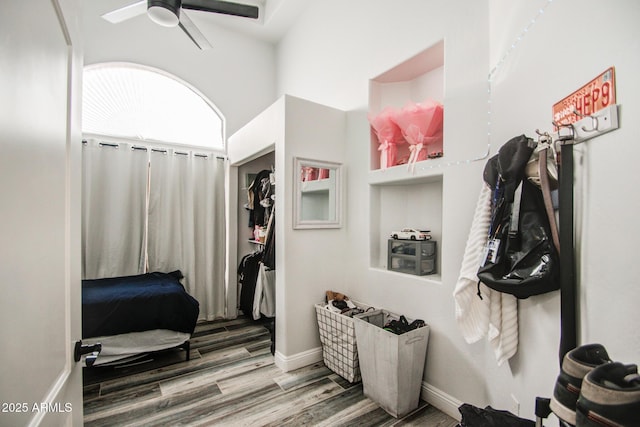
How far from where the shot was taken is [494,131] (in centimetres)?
163

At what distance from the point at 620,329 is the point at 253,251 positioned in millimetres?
3574

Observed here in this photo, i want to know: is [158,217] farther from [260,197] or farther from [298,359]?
[298,359]

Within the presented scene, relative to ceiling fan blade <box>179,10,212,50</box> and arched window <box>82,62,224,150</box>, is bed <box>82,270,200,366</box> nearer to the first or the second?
arched window <box>82,62,224,150</box>

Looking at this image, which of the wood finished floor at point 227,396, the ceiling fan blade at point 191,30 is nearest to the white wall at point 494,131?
the wood finished floor at point 227,396

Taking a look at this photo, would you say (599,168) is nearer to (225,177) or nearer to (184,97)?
(225,177)

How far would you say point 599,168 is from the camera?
3.05 ft

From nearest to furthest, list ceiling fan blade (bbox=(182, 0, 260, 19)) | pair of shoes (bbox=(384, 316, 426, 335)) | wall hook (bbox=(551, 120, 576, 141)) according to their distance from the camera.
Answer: wall hook (bbox=(551, 120, 576, 141)) → pair of shoes (bbox=(384, 316, 426, 335)) → ceiling fan blade (bbox=(182, 0, 260, 19))

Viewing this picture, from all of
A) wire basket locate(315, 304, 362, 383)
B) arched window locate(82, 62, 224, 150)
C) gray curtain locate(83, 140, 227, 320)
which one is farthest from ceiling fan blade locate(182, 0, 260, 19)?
wire basket locate(315, 304, 362, 383)

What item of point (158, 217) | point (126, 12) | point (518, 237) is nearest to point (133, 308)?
point (158, 217)

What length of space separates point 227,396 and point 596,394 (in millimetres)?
2211

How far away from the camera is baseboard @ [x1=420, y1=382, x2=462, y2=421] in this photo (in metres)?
1.84

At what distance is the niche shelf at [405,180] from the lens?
2.22 m

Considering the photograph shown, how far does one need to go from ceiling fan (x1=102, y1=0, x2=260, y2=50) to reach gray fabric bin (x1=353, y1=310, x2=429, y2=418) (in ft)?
8.80

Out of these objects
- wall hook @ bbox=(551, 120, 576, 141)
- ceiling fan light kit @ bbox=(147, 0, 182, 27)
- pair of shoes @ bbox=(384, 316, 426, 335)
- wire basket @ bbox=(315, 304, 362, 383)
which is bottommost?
wire basket @ bbox=(315, 304, 362, 383)
